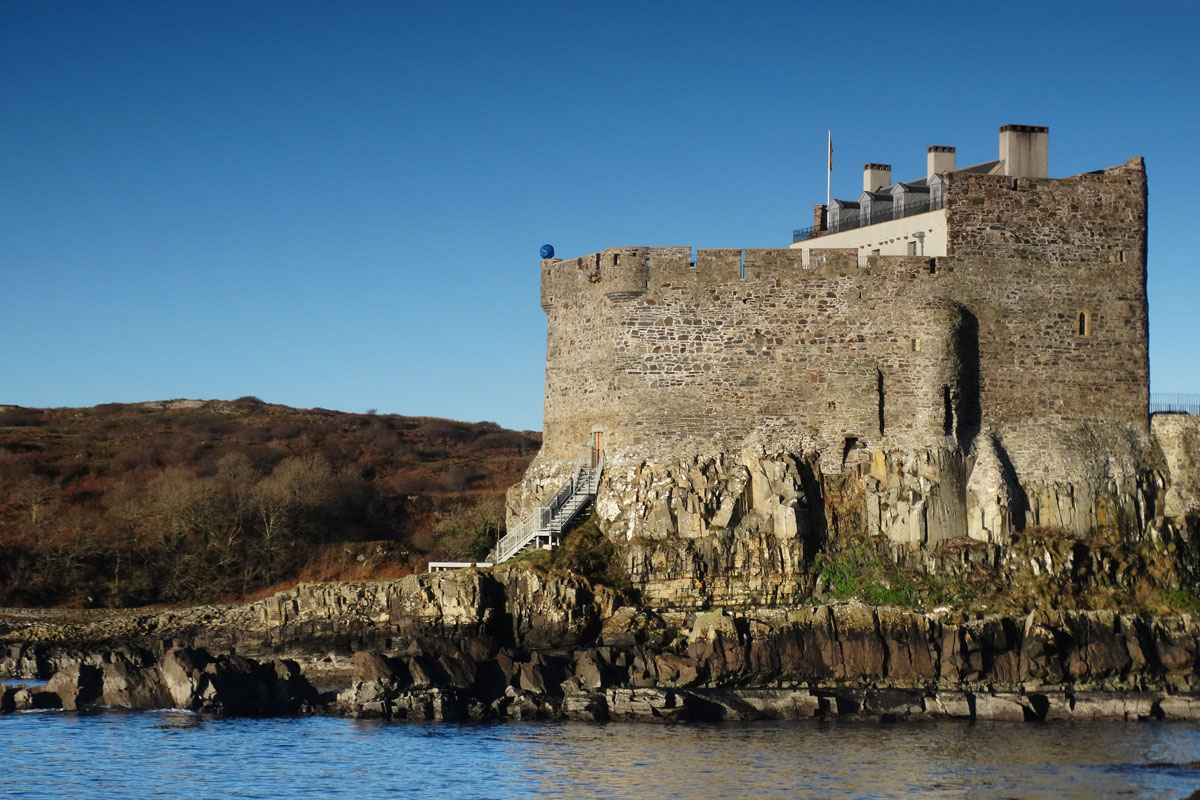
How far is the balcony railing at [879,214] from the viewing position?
132 ft

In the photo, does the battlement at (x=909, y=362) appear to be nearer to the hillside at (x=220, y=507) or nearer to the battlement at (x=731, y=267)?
the battlement at (x=731, y=267)

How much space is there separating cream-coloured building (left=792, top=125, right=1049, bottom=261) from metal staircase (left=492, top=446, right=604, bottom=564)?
22.5ft

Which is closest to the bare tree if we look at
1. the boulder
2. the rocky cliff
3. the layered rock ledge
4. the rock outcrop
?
the layered rock ledge

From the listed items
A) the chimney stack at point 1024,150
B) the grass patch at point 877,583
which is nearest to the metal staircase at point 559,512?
the grass patch at point 877,583

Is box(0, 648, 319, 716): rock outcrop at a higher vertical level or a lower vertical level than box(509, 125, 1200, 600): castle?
lower

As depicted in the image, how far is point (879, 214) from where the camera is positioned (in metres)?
42.3

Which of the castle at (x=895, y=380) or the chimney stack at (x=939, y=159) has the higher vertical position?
the chimney stack at (x=939, y=159)

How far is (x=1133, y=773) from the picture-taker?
88.3ft

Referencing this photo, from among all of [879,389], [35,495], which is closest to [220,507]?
[35,495]

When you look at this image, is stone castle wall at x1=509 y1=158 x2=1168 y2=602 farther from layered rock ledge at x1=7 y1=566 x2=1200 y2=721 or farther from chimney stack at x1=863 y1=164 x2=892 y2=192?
chimney stack at x1=863 y1=164 x2=892 y2=192

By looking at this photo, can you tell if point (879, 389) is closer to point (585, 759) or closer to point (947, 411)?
point (947, 411)

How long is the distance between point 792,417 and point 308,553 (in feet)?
67.2

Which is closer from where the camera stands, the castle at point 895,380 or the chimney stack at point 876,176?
the castle at point 895,380

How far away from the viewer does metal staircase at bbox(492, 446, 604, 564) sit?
38.7 metres
